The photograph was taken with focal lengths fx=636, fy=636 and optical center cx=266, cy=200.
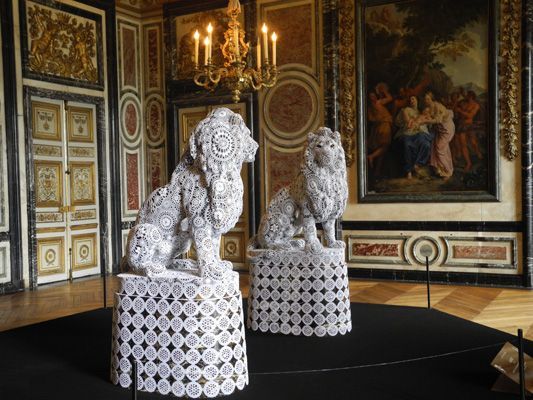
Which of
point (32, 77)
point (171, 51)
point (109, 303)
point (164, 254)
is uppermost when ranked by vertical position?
point (171, 51)

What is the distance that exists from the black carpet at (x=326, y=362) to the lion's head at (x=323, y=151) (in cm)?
137

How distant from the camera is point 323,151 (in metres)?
5.05

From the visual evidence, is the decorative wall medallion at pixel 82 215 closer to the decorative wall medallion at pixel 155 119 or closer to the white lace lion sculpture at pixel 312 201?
the decorative wall medallion at pixel 155 119

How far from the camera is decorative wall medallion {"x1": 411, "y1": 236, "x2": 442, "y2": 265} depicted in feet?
27.3

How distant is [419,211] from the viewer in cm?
841

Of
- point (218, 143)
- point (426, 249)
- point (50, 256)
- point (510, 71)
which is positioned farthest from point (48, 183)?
point (510, 71)

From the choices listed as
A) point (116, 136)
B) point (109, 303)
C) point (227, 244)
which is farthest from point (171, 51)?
point (109, 303)

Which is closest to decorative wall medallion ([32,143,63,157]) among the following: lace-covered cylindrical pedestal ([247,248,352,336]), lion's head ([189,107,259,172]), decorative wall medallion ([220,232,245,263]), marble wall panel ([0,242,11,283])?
marble wall panel ([0,242,11,283])

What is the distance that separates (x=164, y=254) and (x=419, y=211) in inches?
Answer: 206

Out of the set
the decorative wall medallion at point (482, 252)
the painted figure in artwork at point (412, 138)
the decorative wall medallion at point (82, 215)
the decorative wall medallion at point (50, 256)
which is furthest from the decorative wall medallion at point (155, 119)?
the decorative wall medallion at point (482, 252)

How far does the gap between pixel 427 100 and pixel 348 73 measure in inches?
46.3

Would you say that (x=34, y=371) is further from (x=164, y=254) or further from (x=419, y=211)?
(x=419, y=211)

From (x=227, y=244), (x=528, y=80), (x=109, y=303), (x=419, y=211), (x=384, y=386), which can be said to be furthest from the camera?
(x=227, y=244)

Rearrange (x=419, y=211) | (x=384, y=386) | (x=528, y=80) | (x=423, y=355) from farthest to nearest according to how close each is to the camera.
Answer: (x=419, y=211) < (x=528, y=80) < (x=423, y=355) < (x=384, y=386)
